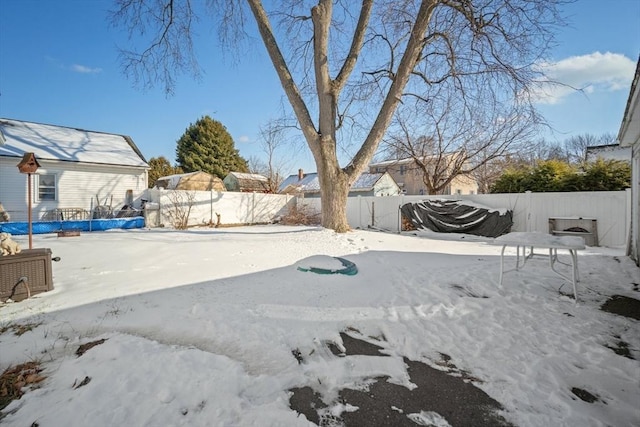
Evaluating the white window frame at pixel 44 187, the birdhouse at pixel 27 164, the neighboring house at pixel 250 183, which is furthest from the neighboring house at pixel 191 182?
the birdhouse at pixel 27 164

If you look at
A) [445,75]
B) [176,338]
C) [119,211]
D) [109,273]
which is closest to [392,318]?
[176,338]

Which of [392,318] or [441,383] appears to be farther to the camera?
[392,318]

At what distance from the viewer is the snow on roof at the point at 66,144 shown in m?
12.6

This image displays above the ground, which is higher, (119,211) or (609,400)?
(119,211)

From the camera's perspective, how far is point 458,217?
10562mm

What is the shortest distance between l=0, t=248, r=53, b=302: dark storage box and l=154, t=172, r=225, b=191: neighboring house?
622 inches

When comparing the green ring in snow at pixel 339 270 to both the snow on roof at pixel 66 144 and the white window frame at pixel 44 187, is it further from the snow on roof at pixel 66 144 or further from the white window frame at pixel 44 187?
the white window frame at pixel 44 187

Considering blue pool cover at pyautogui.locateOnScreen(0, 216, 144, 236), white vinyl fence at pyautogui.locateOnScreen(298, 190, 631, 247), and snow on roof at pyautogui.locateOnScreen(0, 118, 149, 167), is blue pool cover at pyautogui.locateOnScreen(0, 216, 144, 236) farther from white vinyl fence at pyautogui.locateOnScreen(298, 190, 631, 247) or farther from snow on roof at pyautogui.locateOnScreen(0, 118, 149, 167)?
white vinyl fence at pyautogui.locateOnScreen(298, 190, 631, 247)

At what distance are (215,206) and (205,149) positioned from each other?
1658cm

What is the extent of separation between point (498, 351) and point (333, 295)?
189 cm

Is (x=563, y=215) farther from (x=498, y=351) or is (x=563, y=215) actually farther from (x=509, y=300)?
(x=498, y=351)

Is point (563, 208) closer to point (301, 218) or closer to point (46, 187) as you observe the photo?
point (301, 218)

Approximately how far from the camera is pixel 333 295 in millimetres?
3760

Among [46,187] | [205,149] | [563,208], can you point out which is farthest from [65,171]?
[563,208]
